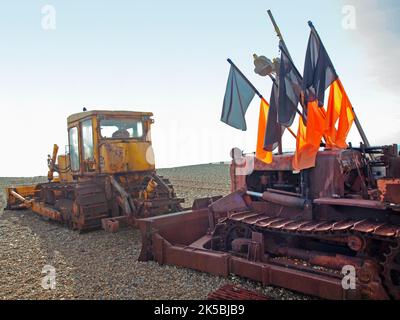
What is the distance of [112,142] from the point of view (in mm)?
10656

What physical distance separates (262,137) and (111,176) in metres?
5.02

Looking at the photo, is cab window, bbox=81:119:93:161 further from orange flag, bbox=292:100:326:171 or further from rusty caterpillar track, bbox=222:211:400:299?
orange flag, bbox=292:100:326:171

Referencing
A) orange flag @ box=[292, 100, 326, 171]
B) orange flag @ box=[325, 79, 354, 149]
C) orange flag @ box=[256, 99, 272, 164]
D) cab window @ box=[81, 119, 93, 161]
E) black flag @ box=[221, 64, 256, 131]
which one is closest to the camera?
orange flag @ box=[292, 100, 326, 171]

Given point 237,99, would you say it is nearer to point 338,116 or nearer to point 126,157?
point 338,116

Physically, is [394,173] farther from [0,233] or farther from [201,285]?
[0,233]

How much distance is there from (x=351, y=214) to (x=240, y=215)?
184 cm

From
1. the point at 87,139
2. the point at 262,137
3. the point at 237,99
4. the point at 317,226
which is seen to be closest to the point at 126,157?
the point at 87,139

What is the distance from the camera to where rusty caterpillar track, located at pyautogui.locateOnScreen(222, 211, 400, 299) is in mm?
4199

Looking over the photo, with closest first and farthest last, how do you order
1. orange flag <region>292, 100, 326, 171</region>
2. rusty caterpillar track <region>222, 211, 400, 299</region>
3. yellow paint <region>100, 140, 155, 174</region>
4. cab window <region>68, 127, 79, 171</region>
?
rusty caterpillar track <region>222, 211, 400, 299</region> → orange flag <region>292, 100, 326, 171</region> → yellow paint <region>100, 140, 155, 174</region> → cab window <region>68, 127, 79, 171</region>

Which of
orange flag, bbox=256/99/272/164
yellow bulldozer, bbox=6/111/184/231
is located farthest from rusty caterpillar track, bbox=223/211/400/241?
yellow bulldozer, bbox=6/111/184/231

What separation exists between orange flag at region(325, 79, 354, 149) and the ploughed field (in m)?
3.28

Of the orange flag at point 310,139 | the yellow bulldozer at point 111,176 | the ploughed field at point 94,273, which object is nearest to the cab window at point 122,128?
the yellow bulldozer at point 111,176

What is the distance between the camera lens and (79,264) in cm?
682

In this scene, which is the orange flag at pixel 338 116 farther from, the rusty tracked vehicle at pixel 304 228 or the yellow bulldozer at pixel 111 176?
the yellow bulldozer at pixel 111 176
